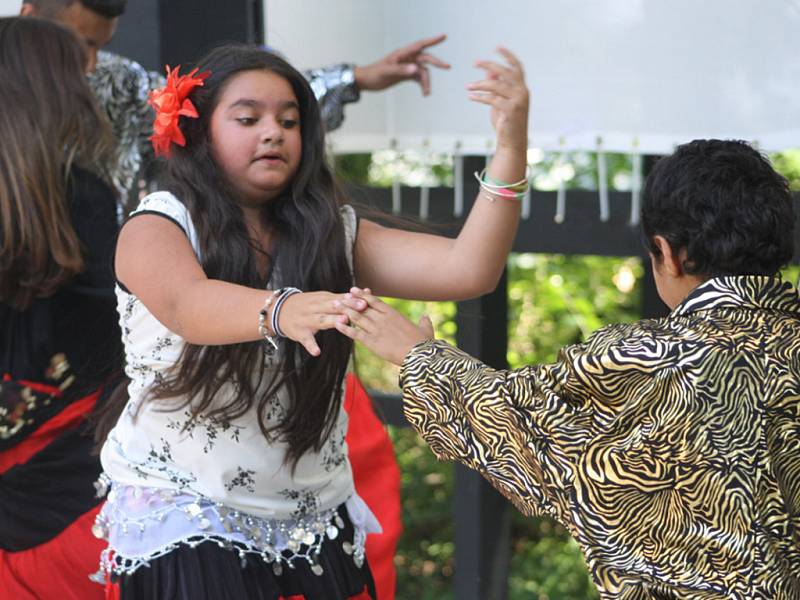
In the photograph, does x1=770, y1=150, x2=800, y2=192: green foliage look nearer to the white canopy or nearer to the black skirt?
the white canopy

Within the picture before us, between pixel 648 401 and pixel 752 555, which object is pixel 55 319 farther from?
pixel 752 555

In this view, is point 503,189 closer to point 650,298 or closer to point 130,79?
point 130,79

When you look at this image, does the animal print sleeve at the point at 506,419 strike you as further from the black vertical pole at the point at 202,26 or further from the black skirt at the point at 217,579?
the black vertical pole at the point at 202,26

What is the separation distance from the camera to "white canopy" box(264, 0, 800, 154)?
2.70m

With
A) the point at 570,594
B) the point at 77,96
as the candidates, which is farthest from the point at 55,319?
the point at 570,594

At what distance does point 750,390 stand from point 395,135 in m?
1.94

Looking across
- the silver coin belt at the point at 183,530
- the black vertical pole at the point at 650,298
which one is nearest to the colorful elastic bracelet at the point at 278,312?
the silver coin belt at the point at 183,530

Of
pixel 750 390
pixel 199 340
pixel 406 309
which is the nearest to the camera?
pixel 750 390

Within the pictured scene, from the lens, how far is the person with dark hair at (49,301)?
229cm

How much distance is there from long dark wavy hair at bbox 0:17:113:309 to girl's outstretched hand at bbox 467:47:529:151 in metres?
0.99

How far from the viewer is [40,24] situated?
242 centimetres

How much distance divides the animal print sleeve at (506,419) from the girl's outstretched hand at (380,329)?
2 cm

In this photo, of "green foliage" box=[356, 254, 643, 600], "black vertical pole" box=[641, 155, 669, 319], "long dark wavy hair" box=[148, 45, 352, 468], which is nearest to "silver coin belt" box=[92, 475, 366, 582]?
"long dark wavy hair" box=[148, 45, 352, 468]

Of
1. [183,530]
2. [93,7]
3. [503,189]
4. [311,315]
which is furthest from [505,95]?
[93,7]
